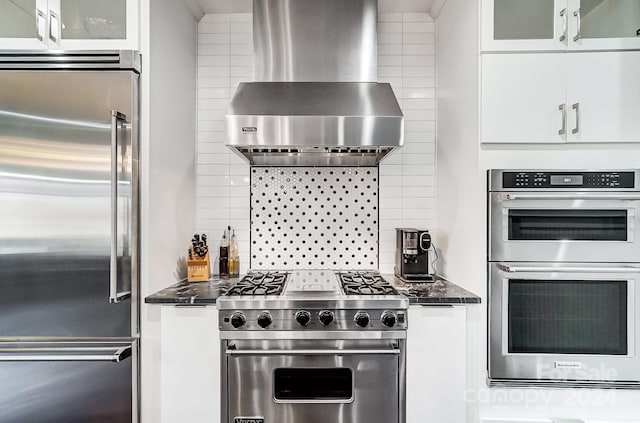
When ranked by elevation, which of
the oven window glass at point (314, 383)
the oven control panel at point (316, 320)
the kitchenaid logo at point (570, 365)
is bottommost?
the oven window glass at point (314, 383)

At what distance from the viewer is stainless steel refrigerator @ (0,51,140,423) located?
5.45 feet

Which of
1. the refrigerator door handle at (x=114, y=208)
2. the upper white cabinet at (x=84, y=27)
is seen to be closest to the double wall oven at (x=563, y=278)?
the refrigerator door handle at (x=114, y=208)

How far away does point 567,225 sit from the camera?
169 centimetres

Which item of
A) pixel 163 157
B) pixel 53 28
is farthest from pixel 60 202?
pixel 53 28

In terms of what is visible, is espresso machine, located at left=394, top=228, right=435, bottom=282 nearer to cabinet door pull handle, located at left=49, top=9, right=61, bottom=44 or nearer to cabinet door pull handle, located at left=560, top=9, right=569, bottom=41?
cabinet door pull handle, located at left=560, top=9, right=569, bottom=41

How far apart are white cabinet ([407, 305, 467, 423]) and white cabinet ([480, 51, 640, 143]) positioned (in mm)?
829

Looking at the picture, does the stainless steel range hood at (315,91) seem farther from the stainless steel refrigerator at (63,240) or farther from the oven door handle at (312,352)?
the oven door handle at (312,352)

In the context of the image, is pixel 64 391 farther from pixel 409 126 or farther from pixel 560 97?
pixel 560 97

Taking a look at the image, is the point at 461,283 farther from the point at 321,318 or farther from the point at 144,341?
the point at 144,341

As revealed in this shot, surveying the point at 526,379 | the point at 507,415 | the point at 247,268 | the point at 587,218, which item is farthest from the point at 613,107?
the point at 247,268

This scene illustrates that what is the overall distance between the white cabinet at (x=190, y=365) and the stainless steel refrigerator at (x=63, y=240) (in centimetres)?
15

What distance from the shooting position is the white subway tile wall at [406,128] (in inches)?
95.2

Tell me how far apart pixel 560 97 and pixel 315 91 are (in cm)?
108

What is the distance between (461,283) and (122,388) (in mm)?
1593
